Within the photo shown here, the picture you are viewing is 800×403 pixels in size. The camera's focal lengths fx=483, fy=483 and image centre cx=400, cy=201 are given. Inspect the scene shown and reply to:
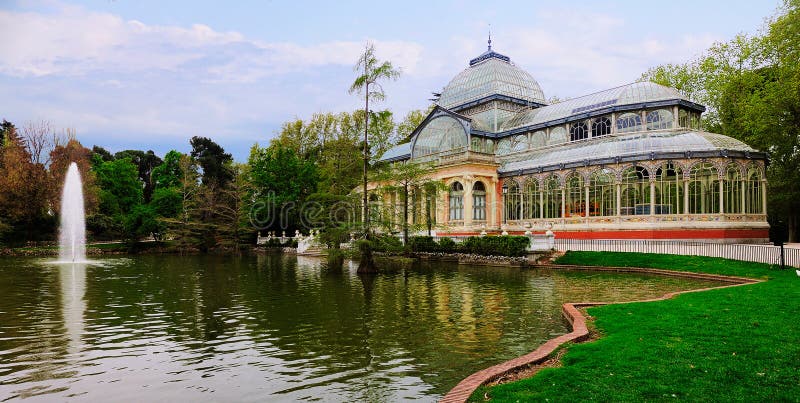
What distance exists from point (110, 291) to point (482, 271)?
16720 millimetres

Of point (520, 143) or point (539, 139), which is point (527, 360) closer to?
point (539, 139)

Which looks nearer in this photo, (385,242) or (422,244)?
(385,242)

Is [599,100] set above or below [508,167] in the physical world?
above

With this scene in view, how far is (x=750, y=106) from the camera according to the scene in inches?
1288

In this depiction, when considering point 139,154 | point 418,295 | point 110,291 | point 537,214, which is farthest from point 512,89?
point 139,154

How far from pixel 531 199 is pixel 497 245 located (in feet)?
35.7

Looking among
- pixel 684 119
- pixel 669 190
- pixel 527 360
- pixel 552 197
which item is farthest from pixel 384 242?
pixel 684 119

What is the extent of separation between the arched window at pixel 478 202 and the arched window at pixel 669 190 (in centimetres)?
1392

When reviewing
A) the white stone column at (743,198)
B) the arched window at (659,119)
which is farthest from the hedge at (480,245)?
the arched window at (659,119)

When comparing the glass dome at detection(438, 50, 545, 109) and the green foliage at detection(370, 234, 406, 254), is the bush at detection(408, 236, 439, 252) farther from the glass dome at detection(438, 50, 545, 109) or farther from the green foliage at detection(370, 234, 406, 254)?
the glass dome at detection(438, 50, 545, 109)

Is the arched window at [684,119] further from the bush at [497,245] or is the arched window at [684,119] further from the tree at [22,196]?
the tree at [22,196]

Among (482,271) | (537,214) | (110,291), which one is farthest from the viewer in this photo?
(537,214)

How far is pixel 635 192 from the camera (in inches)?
1297

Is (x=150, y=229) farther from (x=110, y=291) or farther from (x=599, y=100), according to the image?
(x=599, y=100)
